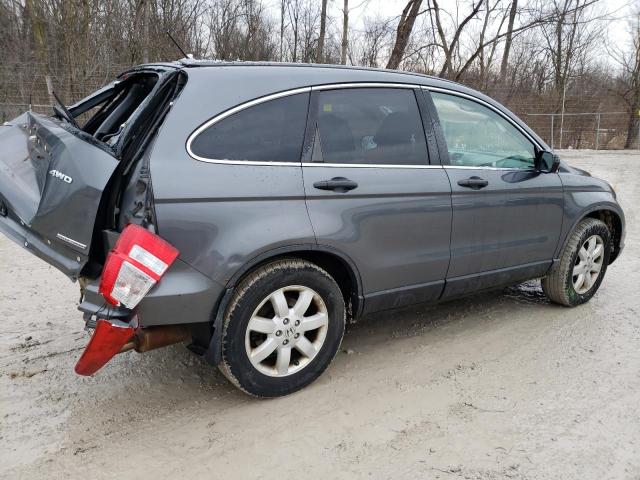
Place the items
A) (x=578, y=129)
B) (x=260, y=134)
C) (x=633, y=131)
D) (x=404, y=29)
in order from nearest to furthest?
(x=260, y=134) < (x=404, y=29) < (x=578, y=129) < (x=633, y=131)

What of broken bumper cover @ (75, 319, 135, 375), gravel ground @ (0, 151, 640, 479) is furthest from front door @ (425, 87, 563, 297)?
broken bumper cover @ (75, 319, 135, 375)

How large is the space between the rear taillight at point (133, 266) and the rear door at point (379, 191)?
865 millimetres

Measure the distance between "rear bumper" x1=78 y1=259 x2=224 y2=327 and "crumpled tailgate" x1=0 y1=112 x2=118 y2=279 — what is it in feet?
0.72

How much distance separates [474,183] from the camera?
11.9ft

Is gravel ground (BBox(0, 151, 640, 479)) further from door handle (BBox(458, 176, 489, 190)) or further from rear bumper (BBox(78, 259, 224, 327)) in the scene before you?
door handle (BBox(458, 176, 489, 190))

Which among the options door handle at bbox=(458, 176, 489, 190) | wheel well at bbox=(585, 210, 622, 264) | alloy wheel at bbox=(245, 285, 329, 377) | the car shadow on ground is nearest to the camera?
alloy wheel at bbox=(245, 285, 329, 377)

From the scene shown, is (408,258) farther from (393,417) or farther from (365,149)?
(393,417)

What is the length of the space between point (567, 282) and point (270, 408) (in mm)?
2778

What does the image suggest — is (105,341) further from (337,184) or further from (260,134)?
(337,184)

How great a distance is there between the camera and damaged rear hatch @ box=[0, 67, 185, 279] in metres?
2.55

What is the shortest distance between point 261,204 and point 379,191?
780 millimetres

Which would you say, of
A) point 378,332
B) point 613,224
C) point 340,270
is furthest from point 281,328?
point 613,224

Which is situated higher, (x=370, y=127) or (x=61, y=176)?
(x=370, y=127)

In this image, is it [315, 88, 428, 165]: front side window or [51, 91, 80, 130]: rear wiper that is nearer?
[51, 91, 80, 130]: rear wiper
